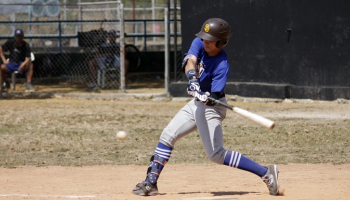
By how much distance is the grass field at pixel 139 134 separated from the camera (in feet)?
26.4

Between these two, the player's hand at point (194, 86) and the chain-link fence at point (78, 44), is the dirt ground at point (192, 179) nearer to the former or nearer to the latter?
the player's hand at point (194, 86)

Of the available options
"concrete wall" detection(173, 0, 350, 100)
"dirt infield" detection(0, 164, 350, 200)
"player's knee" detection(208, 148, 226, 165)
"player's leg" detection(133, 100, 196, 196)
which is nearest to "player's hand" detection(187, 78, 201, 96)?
"player's leg" detection(133, 100, 196, 196)

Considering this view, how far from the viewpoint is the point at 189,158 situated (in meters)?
8.06

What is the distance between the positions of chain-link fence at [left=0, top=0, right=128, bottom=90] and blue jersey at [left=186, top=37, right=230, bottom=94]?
866 centimetres

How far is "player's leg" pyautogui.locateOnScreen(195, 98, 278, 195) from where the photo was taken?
17.5 ft

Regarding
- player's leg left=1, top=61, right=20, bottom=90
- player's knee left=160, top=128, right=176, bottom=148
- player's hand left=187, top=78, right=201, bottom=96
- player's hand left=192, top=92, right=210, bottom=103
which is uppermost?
player's hand left=187, top=78, right=201, bottom=96

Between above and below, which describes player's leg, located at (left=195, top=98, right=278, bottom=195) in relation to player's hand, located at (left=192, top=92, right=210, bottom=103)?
below

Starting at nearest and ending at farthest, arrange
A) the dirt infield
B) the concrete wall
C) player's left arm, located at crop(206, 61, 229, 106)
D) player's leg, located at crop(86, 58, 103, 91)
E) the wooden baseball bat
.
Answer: the wooden baseball bat
player's left arm, located at crop(206, 61, 229, 106)
the dirt infield
the concrete wall
player's leg, located at crop(86, 58, 103, 91)

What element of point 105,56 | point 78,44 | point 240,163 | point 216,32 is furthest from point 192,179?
point 78,44

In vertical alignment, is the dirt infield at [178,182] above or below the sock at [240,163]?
below

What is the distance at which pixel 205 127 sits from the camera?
5363mm

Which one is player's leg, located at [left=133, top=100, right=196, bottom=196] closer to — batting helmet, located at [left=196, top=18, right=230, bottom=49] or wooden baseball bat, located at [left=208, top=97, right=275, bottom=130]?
wooden baseball bat, located at [left=208, top=97, right=275, bottom=130]

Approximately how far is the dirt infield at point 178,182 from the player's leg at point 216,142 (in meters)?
0.24

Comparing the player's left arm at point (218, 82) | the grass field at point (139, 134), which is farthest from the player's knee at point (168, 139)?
the grass field at point (139, 134)
